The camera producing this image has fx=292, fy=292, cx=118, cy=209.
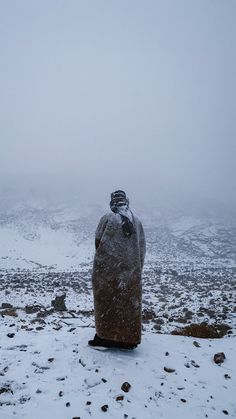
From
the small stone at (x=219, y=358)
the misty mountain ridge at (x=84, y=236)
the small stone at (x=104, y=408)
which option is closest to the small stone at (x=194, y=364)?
the small stone at (x=219, y=358)

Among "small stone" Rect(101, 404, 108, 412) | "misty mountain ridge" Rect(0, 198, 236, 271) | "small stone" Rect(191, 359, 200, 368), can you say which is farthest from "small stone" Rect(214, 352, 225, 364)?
"misty mountain ridge" Rect(0, 198, 236, 271)

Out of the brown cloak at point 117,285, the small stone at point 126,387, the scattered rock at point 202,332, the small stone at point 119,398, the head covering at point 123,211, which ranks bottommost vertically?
the scattered rock at point 202,332

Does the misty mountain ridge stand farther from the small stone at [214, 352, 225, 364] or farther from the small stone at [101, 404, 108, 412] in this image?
the small stone at [101, 404, 108, 412]

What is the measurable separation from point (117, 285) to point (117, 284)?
0.02 meters

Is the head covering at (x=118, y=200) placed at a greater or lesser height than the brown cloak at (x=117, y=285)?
greater

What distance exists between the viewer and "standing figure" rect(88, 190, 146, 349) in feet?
16.7

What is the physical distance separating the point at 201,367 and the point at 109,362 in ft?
5.22

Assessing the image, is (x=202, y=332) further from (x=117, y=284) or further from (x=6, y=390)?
(x=6, y=390)

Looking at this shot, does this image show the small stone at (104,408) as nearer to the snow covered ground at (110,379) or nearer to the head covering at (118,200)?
the snow covered ground at (110,379)

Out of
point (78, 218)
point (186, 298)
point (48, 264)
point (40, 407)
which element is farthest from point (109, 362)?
point (78, 218)

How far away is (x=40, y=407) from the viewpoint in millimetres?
3541

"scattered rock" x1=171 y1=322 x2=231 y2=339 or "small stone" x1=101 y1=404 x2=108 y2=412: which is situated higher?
"small stone" x1=101 y1=404 x2=108 y2=412

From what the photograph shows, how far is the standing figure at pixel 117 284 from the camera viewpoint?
5.09m

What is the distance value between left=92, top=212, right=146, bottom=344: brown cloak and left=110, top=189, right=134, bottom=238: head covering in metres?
0.08
